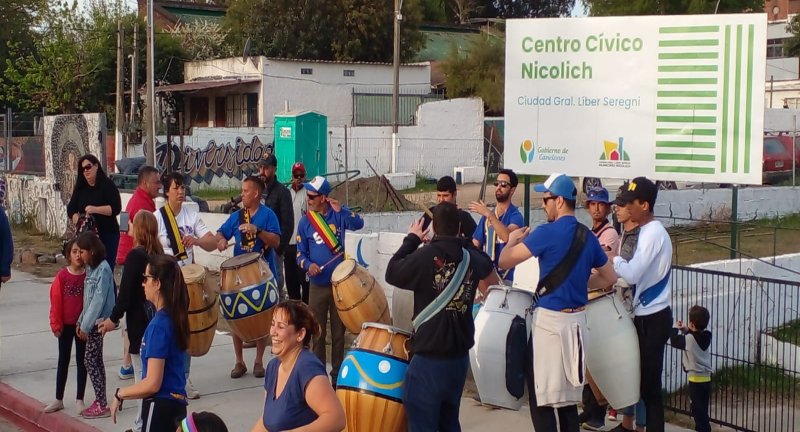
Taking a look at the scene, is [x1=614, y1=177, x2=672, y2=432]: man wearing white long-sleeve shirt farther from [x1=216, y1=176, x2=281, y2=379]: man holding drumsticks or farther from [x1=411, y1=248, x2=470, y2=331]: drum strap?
[x1=216, y1=176, x2=281, y2=379]: man holding drumsticks

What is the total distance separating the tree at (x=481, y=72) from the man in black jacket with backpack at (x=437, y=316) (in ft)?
132

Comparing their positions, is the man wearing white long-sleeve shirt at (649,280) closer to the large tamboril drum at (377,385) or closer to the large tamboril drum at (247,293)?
the large tamboril drum at (377,385)

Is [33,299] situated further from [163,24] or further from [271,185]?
[163,24]

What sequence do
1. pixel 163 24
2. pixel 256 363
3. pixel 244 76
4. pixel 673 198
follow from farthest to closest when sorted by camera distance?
pixel 163 24
pixel 244 76
pixel 673 198
pixel 256 363

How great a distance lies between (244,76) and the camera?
129 feet

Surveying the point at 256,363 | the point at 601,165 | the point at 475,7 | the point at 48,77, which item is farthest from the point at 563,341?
the point at 475,7

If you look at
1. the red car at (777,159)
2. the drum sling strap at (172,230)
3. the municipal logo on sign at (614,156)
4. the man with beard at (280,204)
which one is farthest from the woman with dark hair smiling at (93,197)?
the red car at (777,159)

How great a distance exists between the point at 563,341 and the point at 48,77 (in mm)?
40251

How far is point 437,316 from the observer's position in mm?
6016

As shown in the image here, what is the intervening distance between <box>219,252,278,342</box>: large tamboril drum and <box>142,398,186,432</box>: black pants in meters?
2.71

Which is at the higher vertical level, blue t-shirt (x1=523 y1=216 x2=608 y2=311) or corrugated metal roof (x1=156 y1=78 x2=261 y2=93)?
corrugated metal roof (x1=156 y1=78 x2=261 y2=93)

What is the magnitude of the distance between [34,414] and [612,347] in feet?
16.6

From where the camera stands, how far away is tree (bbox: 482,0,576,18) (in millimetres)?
73688

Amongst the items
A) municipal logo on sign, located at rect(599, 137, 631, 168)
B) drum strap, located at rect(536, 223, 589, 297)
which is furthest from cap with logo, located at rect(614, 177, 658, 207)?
municipal logo on sign, located at rect(599, 137, 631, 168)
